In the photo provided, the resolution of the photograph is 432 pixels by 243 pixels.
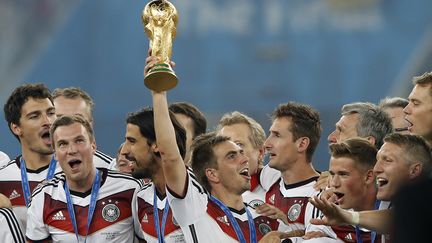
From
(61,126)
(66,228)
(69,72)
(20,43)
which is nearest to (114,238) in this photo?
(66,228)

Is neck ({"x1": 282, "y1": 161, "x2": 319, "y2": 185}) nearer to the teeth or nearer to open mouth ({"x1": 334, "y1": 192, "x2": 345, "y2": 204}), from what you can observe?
open mouth ({"x1": 334, "y1": 192, "x2": 345, "y2": 204})

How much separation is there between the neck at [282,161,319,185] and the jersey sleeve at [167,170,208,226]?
67 centimetres

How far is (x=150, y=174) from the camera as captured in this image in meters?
5.04

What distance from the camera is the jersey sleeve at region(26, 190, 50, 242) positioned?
5117mm

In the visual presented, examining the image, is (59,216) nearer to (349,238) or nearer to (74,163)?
(74,163)

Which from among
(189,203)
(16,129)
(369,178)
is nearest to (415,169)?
(369,178)

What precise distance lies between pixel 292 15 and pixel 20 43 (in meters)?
3.60

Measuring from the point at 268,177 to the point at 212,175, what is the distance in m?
0.87

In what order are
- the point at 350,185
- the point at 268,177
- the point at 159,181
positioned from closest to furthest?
the point at 350,185 → the point at 159,181 → the point at 268,177

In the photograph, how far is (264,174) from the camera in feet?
18.7

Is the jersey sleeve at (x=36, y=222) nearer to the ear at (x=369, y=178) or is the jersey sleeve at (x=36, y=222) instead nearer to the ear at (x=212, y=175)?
the ear at (x=212, y=175)

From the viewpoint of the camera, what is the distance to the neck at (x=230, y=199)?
189 inches

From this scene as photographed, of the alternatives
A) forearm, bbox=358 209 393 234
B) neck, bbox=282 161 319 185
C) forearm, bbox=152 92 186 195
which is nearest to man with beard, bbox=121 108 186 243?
forearm, bbox=152 92 186 195

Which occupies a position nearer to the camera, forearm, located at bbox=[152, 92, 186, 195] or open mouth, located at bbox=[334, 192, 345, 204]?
forearm, located at bbox=[152, 92, 186, 195]
